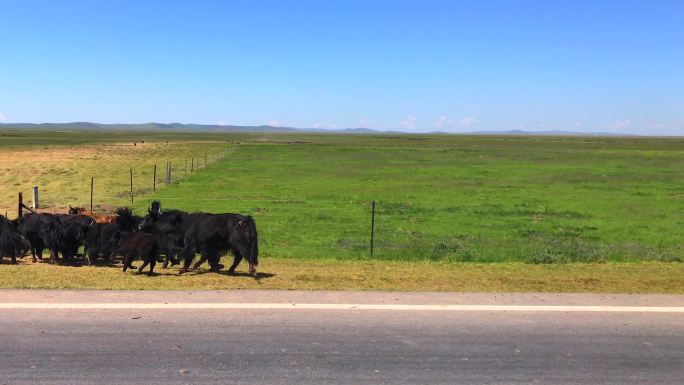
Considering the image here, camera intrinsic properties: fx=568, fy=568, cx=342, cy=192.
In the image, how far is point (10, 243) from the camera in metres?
11.5

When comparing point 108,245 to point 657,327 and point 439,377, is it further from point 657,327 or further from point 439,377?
point 657,327

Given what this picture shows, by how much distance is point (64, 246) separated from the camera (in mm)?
11977

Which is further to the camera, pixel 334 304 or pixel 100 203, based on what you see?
pixel 100 203

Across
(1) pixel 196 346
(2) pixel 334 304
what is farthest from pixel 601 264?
(1) pixel 196 346

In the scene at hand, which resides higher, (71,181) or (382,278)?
(382,278)

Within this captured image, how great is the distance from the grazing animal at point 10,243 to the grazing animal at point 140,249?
233 cm

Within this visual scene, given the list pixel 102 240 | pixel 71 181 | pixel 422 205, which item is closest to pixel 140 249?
pixel 102 240

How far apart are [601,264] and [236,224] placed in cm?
815

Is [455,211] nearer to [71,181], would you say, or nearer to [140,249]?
[140,249]

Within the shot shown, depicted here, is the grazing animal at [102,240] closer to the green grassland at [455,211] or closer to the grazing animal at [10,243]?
the grazing animal at [10,243]

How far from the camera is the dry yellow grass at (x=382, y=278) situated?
29.8 feet

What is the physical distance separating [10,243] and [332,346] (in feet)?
27.9

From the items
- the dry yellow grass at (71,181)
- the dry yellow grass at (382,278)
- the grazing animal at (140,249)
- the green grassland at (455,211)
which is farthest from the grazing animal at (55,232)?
the dry yellow grass at (71,181)

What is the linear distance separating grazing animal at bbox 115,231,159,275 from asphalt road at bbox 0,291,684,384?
240 cm
